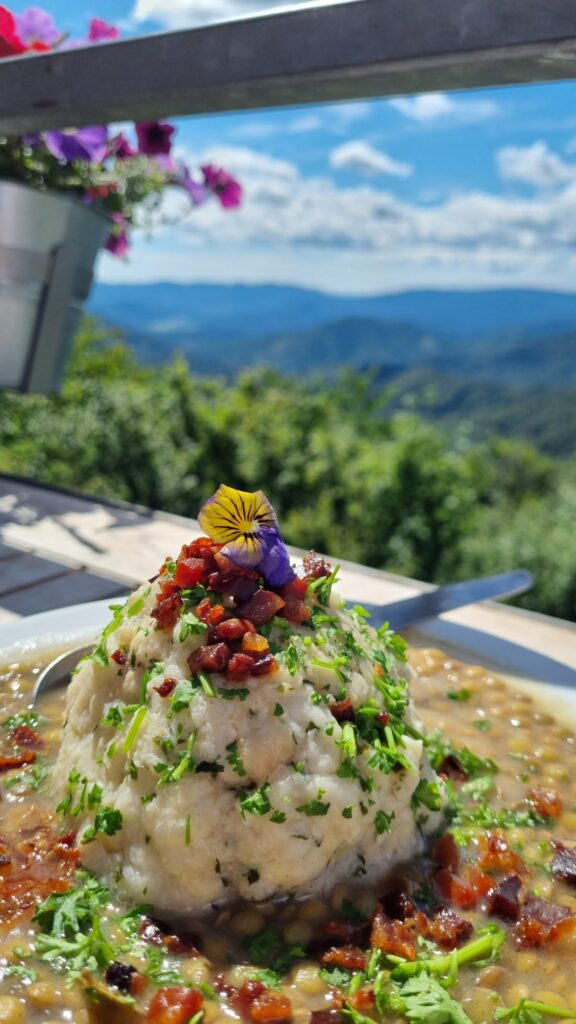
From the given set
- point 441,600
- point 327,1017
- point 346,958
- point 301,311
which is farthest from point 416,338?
point 327,1017

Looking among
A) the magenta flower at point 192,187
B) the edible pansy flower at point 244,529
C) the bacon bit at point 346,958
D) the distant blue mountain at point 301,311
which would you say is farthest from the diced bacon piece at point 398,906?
the distant blue mountain at point 301,311

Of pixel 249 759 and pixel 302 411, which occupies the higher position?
pixel 302 411

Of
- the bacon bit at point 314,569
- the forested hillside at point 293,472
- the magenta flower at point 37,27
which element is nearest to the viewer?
the bacon bit at point 314,569

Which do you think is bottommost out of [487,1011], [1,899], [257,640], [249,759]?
[1,899]

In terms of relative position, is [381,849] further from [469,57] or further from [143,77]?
[143,77]

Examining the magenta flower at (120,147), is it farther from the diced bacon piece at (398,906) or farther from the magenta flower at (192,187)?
the diced bacon piece at (398,906)

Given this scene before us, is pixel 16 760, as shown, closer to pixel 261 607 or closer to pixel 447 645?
pixel 261 607

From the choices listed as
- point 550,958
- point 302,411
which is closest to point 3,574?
point 550,958
